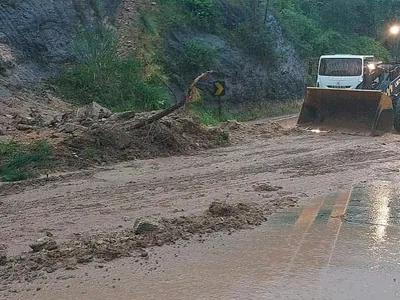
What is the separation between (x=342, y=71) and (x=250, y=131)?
6.16 metres

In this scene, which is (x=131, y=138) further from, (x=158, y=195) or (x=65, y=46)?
(x=65, y=46)

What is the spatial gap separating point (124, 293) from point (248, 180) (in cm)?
503

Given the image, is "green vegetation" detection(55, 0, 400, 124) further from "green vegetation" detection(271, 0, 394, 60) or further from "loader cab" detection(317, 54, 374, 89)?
"loader cab" detection(317, 54, 374, 89)

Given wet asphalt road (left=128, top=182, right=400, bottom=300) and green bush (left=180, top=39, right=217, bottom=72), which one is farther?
green bush (left=180, top=39, right=217, bottom=72)

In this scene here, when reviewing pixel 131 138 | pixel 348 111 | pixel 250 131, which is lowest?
pixel 250 131

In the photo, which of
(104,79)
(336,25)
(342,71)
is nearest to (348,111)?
(342,71)

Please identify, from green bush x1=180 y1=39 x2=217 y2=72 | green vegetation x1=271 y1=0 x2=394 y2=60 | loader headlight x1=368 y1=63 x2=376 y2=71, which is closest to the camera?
loader headlight x1=368 y1=63 x2=376 y2=71

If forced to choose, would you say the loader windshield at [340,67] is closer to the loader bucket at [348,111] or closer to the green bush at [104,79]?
the loader bucket at [348,111]

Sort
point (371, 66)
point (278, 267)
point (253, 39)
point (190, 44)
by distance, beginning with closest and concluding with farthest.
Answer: point (278, 267) → point (371, 66) → point (190, 44) → point (253, 39)

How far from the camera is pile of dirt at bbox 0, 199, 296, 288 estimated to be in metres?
5.89

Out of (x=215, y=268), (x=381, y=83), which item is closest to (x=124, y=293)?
(x=215, y=268)

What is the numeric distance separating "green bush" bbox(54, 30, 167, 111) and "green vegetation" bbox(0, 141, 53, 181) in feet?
22.8

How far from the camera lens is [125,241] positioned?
6.56 meters

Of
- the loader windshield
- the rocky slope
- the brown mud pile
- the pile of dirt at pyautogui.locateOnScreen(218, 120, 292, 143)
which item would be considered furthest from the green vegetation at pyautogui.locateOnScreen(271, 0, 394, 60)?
the brown mud pile
